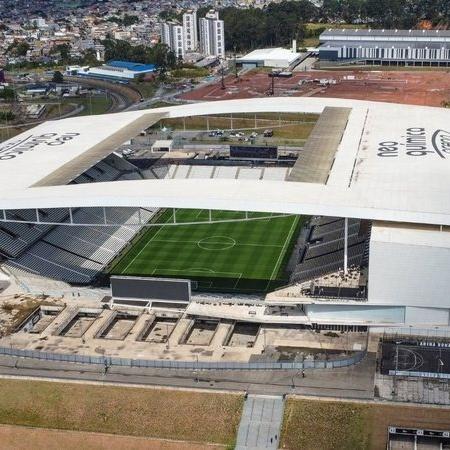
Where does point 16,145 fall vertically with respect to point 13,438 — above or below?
above

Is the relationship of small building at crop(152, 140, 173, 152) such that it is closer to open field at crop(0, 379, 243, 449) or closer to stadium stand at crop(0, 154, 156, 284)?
stadium stand at crop(0, 154, 156, 284)

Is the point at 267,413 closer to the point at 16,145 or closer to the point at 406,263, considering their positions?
the point at 406,263

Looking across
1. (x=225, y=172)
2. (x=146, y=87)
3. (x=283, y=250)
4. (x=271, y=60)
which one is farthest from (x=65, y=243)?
(x=271, y=60)

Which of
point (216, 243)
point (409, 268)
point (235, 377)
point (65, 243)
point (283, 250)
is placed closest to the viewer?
point (235, 377)

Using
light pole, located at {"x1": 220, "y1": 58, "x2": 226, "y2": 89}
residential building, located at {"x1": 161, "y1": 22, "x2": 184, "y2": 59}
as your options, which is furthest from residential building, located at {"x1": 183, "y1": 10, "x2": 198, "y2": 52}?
light pole, located at {"x1": 220, "y1": 58, "x2": 226, "y2": 89}

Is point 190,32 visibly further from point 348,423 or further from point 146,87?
point 348,423

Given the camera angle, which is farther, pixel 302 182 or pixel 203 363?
pixel 302 182

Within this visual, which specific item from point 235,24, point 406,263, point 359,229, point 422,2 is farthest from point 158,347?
point 422,2
